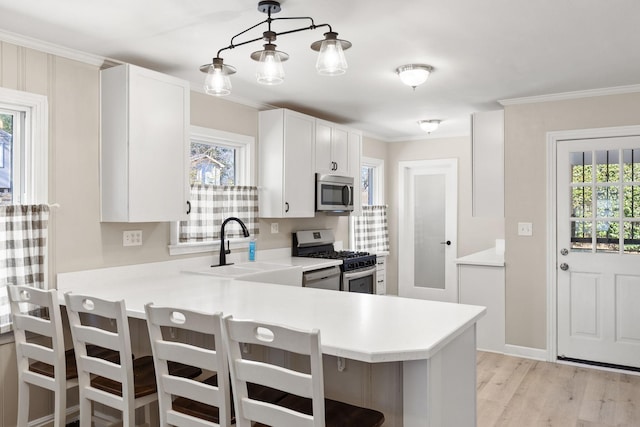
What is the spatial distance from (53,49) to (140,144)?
0.73 metres

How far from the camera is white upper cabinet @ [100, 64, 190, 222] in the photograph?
299 cm

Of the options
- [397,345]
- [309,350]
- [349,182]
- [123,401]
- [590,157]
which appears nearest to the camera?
[309,350]

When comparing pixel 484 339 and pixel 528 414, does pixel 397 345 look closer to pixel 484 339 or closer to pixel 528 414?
pixel 528 414

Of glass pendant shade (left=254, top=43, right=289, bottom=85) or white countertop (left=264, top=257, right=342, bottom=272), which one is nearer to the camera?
glass pendant shade (left=254, top=43, right=289, bottom=85)

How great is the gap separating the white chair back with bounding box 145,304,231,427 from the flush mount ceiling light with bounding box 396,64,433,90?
2310 mm

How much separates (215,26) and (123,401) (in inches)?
75.6

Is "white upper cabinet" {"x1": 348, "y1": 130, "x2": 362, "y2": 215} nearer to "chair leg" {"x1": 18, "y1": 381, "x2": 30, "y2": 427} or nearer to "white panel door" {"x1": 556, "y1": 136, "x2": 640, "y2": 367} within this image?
"white panel door" {"x1": 556, "y1": 136, "x2": 640, "y2": 367}

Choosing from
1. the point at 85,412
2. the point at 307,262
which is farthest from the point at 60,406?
the point at 307,262

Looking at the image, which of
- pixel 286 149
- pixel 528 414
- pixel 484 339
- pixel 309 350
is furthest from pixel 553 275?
pixel 309 350

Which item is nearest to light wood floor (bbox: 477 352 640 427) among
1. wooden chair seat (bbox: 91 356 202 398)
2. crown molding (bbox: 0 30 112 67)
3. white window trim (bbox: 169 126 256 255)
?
wooden chair seat (bbox: 91 356 202 398)

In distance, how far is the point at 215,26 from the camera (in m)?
2.58

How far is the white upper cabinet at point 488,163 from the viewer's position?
440 centimetres

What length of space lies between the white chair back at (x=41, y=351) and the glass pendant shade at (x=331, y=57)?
159 cm

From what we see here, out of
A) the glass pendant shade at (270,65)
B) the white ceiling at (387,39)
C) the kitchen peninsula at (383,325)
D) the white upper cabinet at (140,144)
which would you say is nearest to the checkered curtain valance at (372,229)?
the white ceiling at (387,39)
